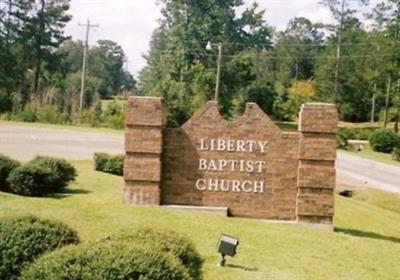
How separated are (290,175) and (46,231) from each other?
20.7ft

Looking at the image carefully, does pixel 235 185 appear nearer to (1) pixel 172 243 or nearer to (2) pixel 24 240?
(1) pixel 172 243

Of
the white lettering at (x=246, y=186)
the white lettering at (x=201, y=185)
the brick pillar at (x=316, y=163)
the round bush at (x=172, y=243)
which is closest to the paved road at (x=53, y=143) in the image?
the white lettering at (x=201, y=185)

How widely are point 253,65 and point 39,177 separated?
159 feet

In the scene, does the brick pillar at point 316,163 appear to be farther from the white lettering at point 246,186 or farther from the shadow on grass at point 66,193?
the shadow on grass at point 66,193

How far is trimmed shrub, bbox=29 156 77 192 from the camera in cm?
1249

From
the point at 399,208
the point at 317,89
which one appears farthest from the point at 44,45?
the point at 399,208

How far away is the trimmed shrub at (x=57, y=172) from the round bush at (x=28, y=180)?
0.24 metres

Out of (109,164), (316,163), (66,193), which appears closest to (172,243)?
(316,163)

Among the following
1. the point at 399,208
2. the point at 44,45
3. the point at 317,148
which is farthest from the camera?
the point at 44,45

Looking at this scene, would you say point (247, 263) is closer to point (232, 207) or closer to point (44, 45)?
point (232, 207)

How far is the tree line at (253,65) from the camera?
49.2 m

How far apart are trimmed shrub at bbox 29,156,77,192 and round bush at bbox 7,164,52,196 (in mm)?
242

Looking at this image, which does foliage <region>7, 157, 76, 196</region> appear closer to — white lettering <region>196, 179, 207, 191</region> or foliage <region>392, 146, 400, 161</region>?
white lettering <region>196, 179, 207, 191</region>

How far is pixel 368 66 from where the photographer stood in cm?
5681
